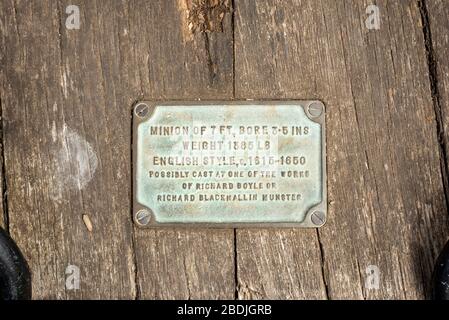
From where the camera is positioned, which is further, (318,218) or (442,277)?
(318,218)

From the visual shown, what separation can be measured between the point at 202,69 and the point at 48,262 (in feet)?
1.88

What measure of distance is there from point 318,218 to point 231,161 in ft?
0.78

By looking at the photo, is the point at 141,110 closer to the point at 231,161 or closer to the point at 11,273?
the point at 231,161

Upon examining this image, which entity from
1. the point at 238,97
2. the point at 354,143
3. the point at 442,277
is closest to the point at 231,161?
the point at 238,97

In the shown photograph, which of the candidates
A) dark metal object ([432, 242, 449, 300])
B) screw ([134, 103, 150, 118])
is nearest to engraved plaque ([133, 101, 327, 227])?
screw ([134, 103, 150, 118])

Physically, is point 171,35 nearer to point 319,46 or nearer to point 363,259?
point 319,46

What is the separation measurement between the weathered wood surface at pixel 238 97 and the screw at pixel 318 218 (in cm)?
3

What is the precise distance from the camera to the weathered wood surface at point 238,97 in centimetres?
140

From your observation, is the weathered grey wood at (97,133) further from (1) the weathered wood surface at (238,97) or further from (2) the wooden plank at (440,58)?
(2) the wooden plank at (440,58)

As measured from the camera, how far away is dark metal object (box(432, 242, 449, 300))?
1.27 meters

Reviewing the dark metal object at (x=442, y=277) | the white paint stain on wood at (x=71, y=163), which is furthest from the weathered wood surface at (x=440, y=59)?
the white paint stain on wood at (x=71, y=163)

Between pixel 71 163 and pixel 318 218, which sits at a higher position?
pixel 71 163

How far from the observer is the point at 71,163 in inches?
56.0
